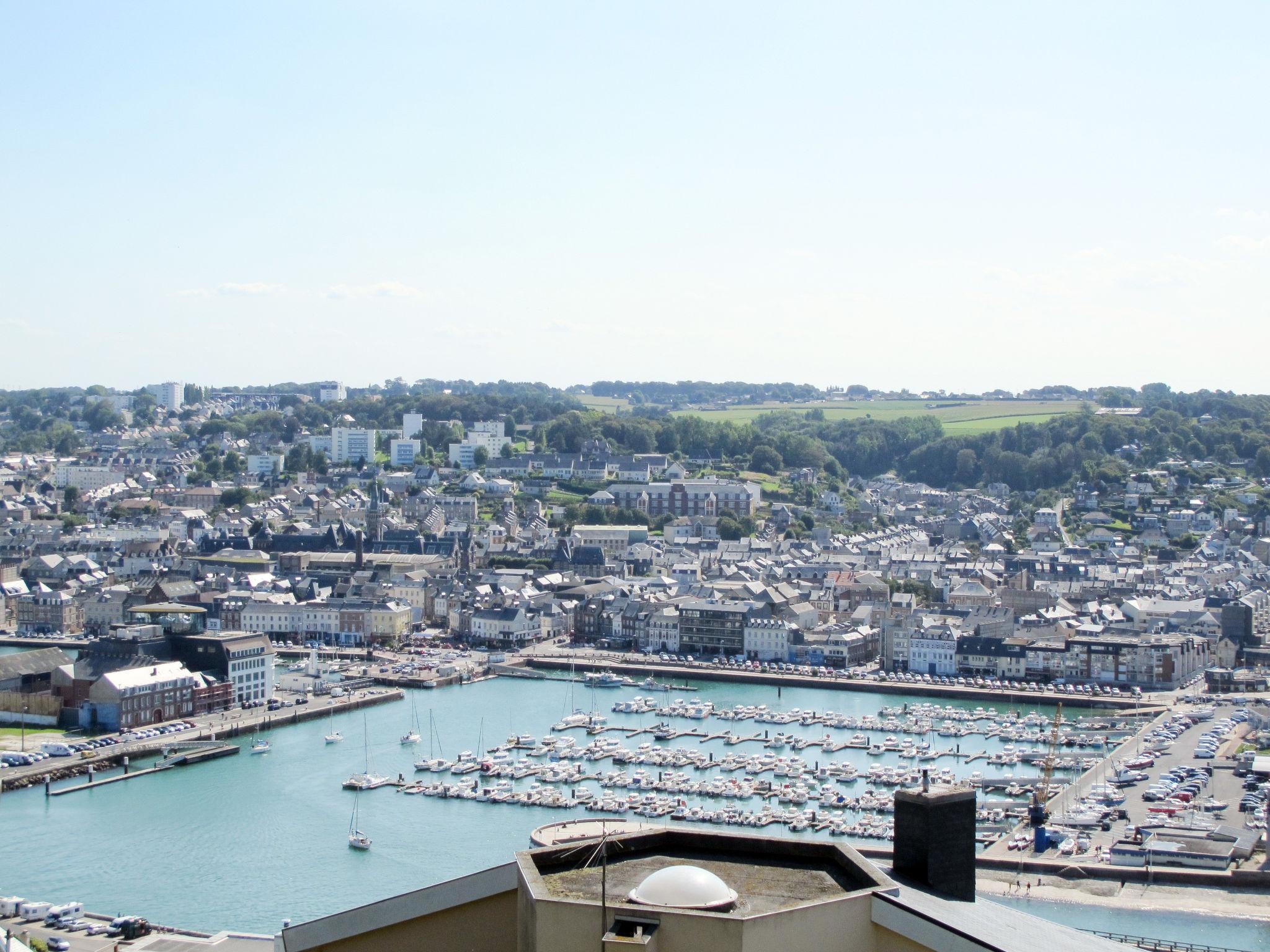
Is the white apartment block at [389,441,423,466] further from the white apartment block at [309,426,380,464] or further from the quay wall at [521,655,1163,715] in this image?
the quay wall at [521,655,1163,715]

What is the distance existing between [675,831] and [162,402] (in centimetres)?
5314

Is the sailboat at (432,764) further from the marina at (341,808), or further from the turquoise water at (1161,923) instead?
the turquoise water at (1161,923)

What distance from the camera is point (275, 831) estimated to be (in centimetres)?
1007

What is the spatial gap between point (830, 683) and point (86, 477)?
22.1 meters

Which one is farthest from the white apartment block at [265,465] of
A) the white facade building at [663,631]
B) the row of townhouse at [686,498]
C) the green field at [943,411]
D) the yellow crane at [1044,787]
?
the yellow crane at [1044,787]

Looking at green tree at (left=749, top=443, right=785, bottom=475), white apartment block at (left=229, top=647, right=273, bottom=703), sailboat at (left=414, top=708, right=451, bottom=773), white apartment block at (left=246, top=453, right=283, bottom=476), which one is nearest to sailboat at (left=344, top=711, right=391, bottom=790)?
sailboat at (left=414, top=708, right=451, bottom=773)

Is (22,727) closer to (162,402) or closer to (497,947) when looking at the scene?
(497,947)

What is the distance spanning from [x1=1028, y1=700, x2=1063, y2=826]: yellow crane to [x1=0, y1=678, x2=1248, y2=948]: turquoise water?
1.55 ft

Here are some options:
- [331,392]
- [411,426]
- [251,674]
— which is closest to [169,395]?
[331,392]

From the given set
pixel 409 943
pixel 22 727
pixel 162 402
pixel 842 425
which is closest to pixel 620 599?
pixel 22 727

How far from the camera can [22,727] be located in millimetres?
12906

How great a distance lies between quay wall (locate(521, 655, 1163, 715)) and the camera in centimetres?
1506

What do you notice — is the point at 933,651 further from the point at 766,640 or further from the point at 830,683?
the point at 766,640

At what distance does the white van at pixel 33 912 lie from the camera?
7.80 metres
